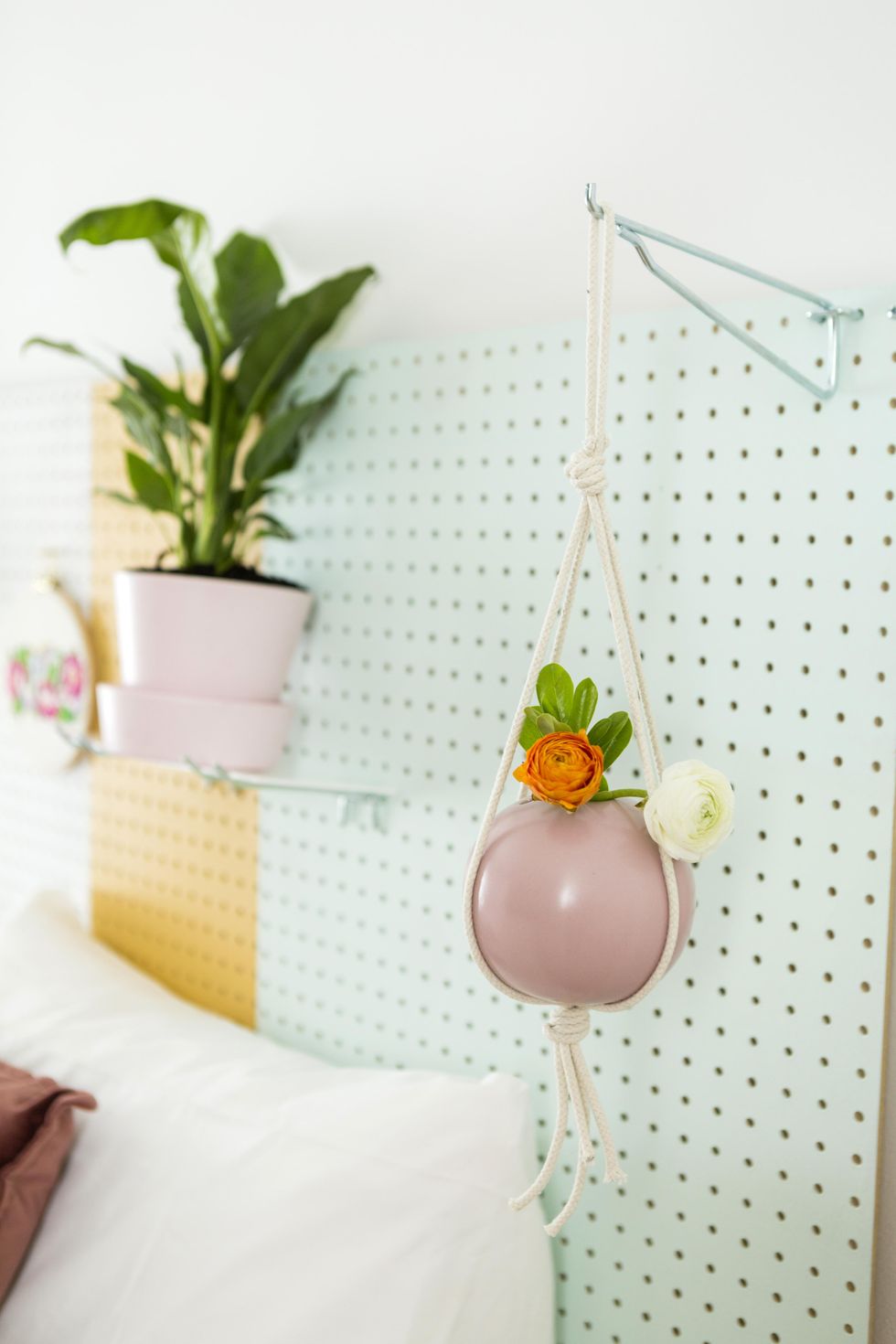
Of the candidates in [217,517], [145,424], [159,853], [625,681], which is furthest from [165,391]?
[625,681]

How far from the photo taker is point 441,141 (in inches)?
47.1

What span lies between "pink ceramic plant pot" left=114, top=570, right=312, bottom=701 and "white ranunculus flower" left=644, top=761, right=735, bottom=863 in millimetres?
570

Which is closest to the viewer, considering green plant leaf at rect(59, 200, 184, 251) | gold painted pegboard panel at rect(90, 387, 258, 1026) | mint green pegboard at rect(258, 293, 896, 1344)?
mint green pegboard at rect(258, 293, 896, 1344)

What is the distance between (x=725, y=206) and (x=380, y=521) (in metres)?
0.47

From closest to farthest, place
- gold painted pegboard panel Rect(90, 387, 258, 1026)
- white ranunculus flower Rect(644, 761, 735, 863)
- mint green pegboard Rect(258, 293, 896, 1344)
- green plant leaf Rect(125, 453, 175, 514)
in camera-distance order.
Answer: white ranunculus flower Rect(644, 761, 735, 863) < mint green pegboard Rect(258, 293, 896, 1344) < green plant leaf Rect(125, 453, 175, 514) < gold painted pegboard panel Rect(90, 387, 258, 1026)

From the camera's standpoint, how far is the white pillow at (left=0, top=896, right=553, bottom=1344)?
3.20ft

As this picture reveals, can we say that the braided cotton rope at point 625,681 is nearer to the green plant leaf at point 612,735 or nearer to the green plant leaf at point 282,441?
the green plant leaf at point 612,735

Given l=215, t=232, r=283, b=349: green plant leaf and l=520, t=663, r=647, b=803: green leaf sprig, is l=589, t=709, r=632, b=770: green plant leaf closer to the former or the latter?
l=520, t=663, r=647, b=803: green leaf sprig

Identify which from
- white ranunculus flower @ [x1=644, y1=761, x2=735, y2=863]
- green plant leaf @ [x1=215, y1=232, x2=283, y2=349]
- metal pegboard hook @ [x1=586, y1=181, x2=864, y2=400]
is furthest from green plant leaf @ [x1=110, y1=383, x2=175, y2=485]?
white ranunculus flower @ [x1=644, y1=761, x2=735, y2=863]

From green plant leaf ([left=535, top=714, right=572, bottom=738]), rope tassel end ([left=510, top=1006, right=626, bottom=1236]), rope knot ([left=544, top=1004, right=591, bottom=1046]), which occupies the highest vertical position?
green plant leaf ([left=535, top=714, right=572, bottom=738])

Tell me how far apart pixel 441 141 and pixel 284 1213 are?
107 centimetres

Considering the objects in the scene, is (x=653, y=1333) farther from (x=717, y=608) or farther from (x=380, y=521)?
(x=380, y=521)

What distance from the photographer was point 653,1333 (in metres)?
1.05

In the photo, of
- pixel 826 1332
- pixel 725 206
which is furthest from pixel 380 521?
pixel 826 1332
